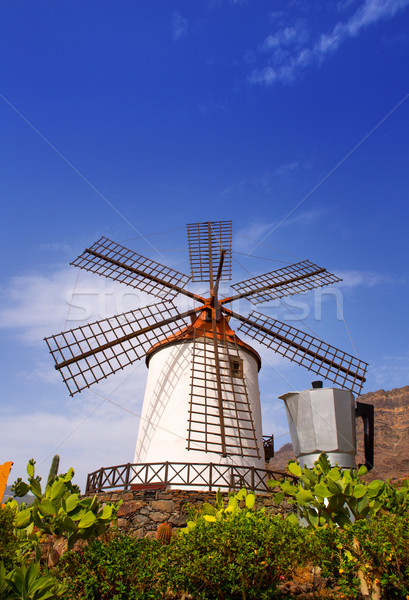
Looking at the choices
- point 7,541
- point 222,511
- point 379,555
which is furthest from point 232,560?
point 7,541

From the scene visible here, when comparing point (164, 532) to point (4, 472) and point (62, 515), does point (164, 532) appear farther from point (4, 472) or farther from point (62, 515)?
point (4, 472)

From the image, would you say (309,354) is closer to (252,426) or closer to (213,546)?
(252,426)

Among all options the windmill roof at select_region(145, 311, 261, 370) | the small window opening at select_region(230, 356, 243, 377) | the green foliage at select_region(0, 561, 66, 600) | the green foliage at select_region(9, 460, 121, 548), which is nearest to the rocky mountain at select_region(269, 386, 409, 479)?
the windmill roof at select_region(145, 311, 261, 370)

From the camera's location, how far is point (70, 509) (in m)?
5.84

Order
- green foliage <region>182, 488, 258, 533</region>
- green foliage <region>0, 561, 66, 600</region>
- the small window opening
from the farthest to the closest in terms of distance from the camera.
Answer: the small window opening
green foliage <region>182, 488, 258, 533</region>
green foliage <region>0, 561, 66, 600</region>

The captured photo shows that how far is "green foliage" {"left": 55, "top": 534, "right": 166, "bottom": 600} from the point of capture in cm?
484

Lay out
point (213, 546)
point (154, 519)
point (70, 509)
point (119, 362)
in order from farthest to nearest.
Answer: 1. point (119, 362)
2. point (154, 519)
3. point (70, 509)
4. point (213, 546)

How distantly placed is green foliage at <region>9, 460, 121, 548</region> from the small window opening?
7.51 metres

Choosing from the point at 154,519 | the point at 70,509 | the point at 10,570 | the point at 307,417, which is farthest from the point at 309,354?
the point at 10,570

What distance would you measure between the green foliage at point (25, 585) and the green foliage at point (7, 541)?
0.22m

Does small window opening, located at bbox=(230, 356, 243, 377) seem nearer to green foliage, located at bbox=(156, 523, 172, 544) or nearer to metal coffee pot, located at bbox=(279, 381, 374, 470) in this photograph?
metal coffee pot, located at bbox=(279, 381, 374, 470)

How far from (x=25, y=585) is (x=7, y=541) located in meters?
0.53

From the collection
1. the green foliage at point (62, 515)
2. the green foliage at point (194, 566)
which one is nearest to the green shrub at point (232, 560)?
the green foliage at point (194, 566)

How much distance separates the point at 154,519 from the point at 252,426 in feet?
12.3
